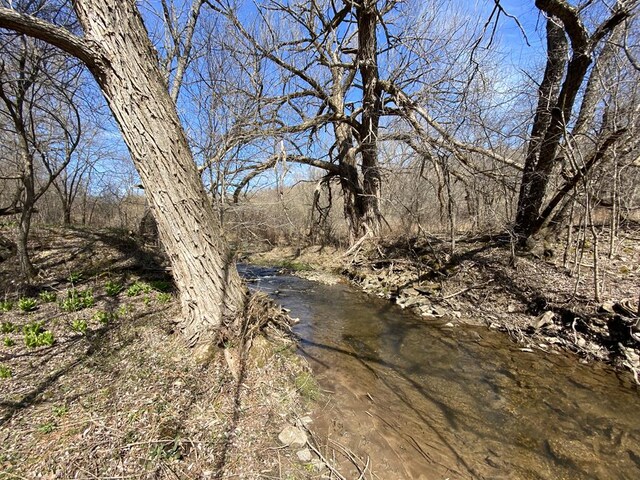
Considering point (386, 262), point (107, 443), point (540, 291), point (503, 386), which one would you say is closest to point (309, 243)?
point (386, 262)

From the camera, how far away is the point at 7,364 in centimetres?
298

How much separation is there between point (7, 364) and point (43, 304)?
1.94m

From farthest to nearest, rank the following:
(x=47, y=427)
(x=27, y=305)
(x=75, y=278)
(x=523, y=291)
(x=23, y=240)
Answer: (x=523, y=291), (x=75, y=278), (x=23, y=240), (x=27, y=305), (x=47, y=427)

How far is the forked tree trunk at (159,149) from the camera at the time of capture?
2762 mm

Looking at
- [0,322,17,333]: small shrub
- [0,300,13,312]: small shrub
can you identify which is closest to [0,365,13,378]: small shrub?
[0,322,17,333]: small shrub

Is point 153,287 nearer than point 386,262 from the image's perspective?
Yes

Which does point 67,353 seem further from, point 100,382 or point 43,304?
point 43,304

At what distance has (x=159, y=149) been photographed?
308cm

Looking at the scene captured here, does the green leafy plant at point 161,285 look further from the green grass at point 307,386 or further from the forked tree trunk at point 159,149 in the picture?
the green grass at point 307,386

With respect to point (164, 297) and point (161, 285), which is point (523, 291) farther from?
point (161, 285)

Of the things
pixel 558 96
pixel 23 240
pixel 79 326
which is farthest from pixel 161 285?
pixel 558 96

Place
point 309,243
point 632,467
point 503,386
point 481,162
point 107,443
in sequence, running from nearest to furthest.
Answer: point 107,443 → point 632,467 → point 503,386 → point 481,162 → point 309,243

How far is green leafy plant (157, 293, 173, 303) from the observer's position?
15.9 feet

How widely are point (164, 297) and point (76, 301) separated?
3.89 ft
